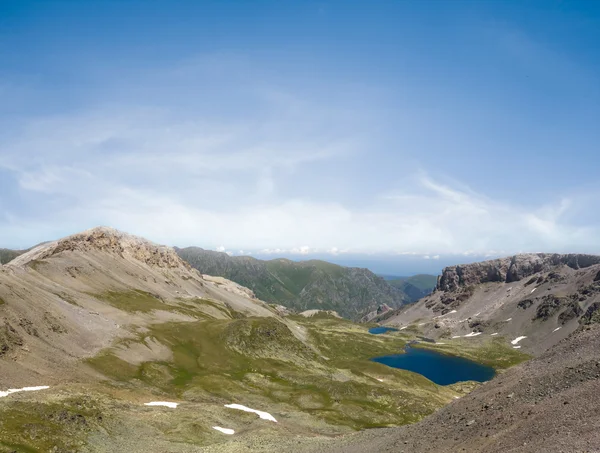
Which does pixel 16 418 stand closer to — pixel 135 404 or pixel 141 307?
pixel 135 404

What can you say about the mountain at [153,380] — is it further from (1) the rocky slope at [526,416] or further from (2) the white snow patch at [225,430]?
(1) the rocky slope at [526,416]

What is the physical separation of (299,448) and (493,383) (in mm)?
26457

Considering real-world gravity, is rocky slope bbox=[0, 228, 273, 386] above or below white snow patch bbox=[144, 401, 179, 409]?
above

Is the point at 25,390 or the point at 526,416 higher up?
the point at 526,416

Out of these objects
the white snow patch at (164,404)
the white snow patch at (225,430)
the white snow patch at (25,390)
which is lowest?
the white snow patch at (225,430)

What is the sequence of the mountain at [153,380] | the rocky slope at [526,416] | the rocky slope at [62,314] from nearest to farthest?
1. the rocky slope at [526,416]
2. the mountain at [153,380]
3. the rocky slope at [62,314]

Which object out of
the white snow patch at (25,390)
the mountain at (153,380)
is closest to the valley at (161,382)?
the white snow patch at (25,390)

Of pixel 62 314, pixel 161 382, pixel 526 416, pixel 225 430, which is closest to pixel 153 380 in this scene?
pixel 161 382

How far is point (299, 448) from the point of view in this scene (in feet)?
168

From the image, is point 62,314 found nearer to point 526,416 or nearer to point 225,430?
point 225,430

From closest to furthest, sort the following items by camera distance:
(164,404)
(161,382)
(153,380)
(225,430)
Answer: (225,430), (164,404), (153,380), (161,382)

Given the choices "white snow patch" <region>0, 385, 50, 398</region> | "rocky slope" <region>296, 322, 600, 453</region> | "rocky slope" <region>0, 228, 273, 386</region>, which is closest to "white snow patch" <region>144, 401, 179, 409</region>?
"white snow patch" <region>0, 385, 50, 398</region>

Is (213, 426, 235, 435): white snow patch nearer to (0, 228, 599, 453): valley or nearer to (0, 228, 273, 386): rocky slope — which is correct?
(0, 228, 599, 453): valley

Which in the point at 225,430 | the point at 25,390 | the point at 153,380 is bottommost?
the point at 153,380
